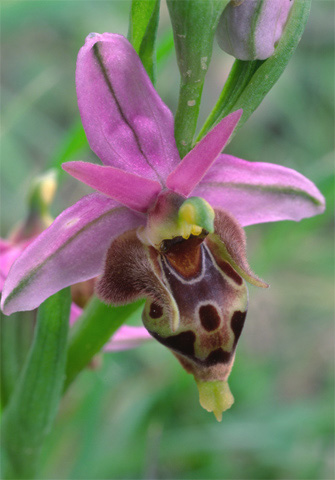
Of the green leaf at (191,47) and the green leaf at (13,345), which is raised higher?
the green leaf at (191,47)

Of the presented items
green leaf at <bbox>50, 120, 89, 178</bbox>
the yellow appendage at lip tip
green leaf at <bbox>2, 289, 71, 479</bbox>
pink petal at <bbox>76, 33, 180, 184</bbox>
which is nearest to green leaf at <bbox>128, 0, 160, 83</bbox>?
pink petal at <bbox>76, 33, 180, 184</bbox>

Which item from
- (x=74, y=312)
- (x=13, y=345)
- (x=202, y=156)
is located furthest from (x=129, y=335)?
(x=202, y=156)

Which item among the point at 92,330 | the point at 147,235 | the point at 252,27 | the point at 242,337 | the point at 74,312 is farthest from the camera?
the point at 242,337

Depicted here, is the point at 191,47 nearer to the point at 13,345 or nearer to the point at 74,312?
the point at 74,312

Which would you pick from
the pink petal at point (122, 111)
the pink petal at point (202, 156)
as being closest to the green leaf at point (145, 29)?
the pink petal at point (122, 111)

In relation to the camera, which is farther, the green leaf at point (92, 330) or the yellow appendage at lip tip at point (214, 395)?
the green leaf at point (92, 330)

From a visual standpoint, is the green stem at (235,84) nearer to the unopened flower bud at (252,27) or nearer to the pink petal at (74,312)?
the unopened flower bud at (252,27)

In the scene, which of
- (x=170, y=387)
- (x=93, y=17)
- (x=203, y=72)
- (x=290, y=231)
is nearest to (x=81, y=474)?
(x=170, y=387)
